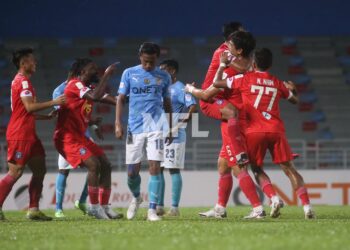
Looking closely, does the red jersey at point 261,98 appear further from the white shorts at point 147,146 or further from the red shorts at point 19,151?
the red shorts at point 19,151

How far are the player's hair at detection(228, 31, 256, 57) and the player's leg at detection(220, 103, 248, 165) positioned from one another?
73 centimetres

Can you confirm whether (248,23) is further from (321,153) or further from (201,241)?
(201,241)

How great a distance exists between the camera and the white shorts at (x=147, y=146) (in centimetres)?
940

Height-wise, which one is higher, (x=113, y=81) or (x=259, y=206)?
(x=113, y=81)

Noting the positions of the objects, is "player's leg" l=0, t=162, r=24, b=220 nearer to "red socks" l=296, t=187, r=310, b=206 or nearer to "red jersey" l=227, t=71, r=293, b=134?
"red jersey" l=227, t=71, r=293, b=134

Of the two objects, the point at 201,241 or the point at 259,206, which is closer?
the point at 201,241

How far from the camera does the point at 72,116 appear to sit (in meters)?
10.2

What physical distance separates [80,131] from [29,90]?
85 cm

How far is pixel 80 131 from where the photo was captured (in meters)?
10.2

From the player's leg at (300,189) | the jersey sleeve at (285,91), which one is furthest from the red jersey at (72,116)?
the player's leg at (300,189)

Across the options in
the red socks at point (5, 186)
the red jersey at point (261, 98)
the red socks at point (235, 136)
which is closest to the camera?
the red socks at point (235, 136)

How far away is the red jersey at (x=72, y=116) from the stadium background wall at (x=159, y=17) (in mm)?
10949

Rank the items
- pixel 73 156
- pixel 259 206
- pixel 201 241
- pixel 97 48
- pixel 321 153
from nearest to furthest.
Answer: pixel 201 241 < pixel 259 206 < pixel 73 156 < pixel 321 153 < pixel 97 48

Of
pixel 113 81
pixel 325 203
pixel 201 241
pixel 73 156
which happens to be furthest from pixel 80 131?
pixel 113 81
